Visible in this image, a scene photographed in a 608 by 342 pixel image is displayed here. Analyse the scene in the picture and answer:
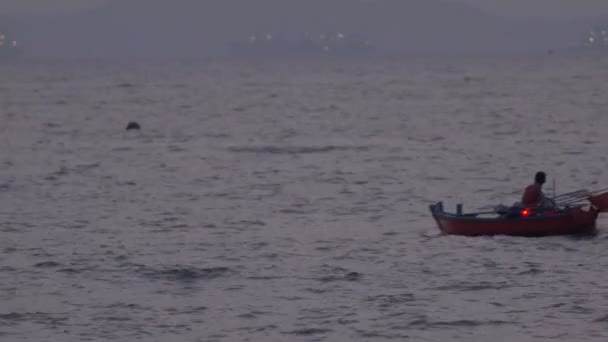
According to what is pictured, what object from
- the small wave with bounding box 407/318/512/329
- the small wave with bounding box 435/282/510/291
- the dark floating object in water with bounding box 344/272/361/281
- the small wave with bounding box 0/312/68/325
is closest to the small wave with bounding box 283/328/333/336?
the small wave with bounding box 407/318/512/329

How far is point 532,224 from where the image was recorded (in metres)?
32.2

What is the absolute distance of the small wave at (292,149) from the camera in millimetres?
65125

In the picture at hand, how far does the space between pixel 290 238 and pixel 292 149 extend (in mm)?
31625

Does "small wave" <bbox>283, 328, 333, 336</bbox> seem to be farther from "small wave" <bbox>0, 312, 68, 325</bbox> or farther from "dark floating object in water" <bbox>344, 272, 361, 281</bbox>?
"small wave" <bbox>0, 312, 68, 325</bbox>

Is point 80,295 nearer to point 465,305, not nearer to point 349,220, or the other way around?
point 465,305

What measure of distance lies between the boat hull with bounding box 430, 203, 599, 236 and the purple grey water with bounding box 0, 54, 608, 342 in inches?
11.0

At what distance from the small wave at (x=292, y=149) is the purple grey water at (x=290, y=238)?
17 centimetres

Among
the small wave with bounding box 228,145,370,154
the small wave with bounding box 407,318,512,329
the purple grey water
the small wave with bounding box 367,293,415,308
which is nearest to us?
the small wave with bounding box 407,318,512,329

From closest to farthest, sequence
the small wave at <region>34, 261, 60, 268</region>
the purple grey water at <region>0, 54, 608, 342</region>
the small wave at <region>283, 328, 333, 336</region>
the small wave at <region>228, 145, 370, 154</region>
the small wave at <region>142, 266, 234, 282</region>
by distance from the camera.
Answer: the small wave at <region>283, 328, 333, 336</region>
the purple grey water at <region>0, 54, 608, 342</region>
the small wave at <region>142, 266, 234, 282</region>
the small wave at <region>34, 261, 60, 268</region>
the small wave at <region>228, 145, 370, 154</region>

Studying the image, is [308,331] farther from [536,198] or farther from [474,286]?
[536,198]

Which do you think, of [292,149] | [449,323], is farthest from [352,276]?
[292,149]

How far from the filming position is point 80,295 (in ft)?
91.1

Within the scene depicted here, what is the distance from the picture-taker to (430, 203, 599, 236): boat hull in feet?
105

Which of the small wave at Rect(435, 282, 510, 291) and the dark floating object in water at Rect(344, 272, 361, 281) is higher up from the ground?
the dark floating object in water at Rect(344, 272, 361, 281)
